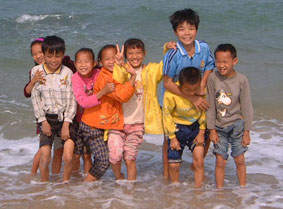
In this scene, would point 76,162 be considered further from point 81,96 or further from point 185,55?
point 185,55

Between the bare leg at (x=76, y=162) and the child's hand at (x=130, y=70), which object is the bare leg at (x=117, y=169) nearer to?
the bare leg at (x=76, y=162)

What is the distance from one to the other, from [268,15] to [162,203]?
1231 cm

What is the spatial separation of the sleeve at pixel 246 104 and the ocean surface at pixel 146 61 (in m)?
0.81

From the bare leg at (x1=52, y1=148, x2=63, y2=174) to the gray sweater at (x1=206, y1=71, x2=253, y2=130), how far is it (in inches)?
70.4

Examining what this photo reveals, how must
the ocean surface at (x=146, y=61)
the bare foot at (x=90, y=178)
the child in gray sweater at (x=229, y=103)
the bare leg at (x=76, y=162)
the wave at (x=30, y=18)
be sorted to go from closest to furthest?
the child in gray sweater at (x=229, y=103)
the ocean surface at (x=146, y=61)
the bare foot at (x=90, y=178)
the bare leg at (x=76, y=162)
the wave at (x=30, y=18)

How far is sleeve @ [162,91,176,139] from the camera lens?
14.2 ft

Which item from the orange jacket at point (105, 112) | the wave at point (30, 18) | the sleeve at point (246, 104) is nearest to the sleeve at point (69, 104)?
the orange jacket at point (105, 112)

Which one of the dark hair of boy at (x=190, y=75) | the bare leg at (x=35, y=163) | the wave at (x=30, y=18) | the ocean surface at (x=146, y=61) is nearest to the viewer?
the dark hair of boy at (x=190, y=75)

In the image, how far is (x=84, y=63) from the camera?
4406 mm

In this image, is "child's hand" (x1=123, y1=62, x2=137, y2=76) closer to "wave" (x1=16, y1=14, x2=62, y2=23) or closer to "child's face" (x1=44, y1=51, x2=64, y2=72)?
"child's face" (x1=44, y1=51, x2=64, y2=72)

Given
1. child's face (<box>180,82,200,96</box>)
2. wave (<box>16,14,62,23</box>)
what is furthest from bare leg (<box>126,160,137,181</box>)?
wave (<box>16,14,62,23</box>)

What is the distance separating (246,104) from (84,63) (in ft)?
5.54

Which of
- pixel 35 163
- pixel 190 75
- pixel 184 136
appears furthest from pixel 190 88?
pixel 35 163

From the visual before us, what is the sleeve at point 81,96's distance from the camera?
4320mm
